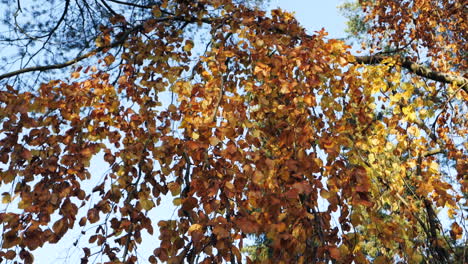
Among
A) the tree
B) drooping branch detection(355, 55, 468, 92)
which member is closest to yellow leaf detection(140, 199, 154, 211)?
the tree

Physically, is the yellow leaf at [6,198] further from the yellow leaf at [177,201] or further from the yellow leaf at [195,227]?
the yellow leaf at [195,227]

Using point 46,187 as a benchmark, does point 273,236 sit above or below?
below

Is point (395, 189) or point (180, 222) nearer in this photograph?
point (180, 222)

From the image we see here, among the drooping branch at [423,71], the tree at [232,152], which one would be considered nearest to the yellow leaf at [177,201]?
the tree at [232,152]

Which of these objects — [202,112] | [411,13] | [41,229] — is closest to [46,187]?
[41,229]

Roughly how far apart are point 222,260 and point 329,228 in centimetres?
52

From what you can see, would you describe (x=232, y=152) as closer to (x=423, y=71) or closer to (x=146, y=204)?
(x=146, y=204)

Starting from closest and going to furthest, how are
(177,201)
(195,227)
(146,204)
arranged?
(195,227) → (177,201) → (146,204)

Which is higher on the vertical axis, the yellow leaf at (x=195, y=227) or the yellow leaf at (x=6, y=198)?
the yellow leaf at (x=6, y=198)

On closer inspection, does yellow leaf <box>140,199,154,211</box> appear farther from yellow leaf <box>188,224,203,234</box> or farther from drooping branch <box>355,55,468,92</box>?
drooping branch <box>355,55,468,92</box>

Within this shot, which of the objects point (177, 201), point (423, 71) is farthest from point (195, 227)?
point (423, 71)

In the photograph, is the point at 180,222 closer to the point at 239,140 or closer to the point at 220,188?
the point at 220,188

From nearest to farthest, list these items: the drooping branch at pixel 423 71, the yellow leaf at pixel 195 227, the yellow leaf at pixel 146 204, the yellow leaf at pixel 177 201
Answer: the yellow leaf at pixel 195 227
the yellow leaf at pixel 177 201
the yellow leaf at pixel 146 204
the drooping branch at pixel 423 71

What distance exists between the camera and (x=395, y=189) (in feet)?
9.23
